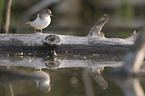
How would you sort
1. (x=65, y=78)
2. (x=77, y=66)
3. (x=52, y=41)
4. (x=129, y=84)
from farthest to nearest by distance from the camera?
(x=52, y=41) < (x=77, y=66) < (x=65, y=78) < (x=129, y=84)

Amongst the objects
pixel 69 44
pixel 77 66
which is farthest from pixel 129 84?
pixel 69 44

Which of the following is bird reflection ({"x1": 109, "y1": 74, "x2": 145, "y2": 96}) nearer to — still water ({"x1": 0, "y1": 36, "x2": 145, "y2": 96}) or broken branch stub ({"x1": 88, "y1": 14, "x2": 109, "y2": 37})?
still water ({"x1": 0, "y1": 36, "x2": 145, "y2": 96})

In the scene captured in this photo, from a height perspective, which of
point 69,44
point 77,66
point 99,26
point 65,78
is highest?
point 99,26

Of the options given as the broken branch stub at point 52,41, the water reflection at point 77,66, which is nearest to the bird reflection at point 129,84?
the water reflection at point 77,66

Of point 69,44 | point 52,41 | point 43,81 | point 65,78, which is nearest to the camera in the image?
point 43,81

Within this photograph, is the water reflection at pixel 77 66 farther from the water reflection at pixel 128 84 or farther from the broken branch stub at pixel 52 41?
the broken branch stub at pixel 52 41

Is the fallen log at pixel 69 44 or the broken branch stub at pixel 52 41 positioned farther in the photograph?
the fallen log at pixel 69 44

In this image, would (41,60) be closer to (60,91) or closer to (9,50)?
(9,50)

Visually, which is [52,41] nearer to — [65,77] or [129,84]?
[65,77]

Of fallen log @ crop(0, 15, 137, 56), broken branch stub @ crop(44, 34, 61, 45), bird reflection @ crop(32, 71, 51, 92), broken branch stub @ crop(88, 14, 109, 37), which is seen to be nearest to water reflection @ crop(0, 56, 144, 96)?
bird reflection @ crop(32, 71, 51, 92)
